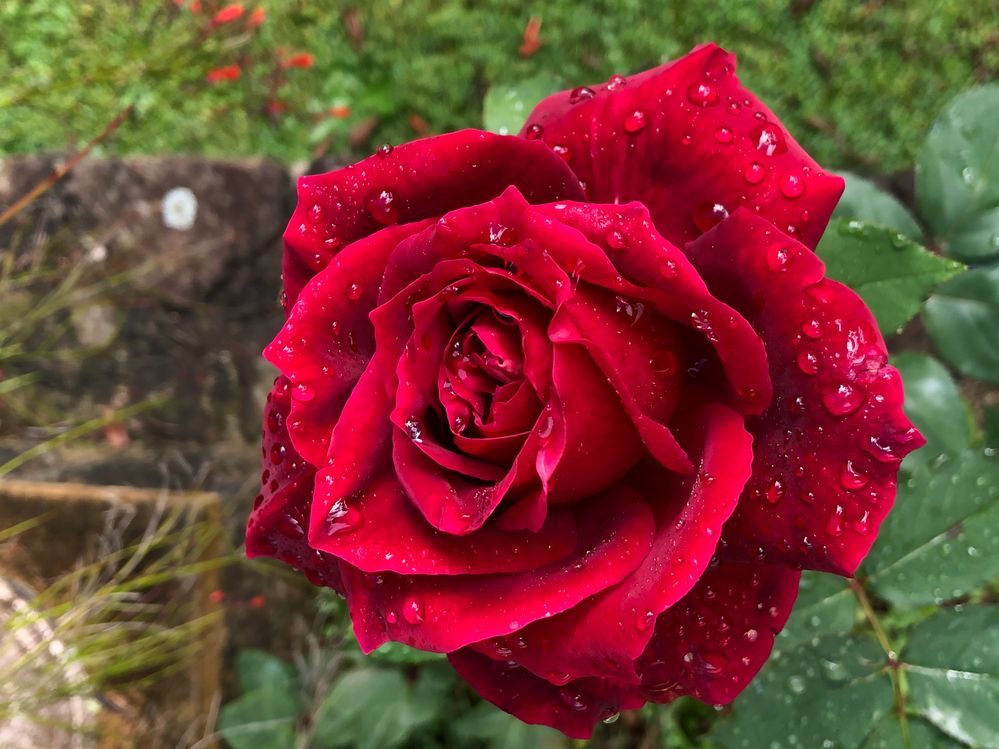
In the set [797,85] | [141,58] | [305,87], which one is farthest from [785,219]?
[141,58]

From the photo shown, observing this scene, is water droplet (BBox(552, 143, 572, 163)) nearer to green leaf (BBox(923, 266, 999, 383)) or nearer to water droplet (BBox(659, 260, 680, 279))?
water droplet (BBox(659, 260, 680, 279))

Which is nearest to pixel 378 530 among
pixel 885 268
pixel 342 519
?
pixel 342 519

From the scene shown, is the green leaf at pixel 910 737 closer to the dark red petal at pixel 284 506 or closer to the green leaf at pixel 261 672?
the dark red petal at pixel 284 506

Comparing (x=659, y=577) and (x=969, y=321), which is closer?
(x=659, y=577)

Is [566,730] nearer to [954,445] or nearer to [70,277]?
[954,445]

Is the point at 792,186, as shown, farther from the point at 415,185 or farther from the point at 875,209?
the point at 875,209

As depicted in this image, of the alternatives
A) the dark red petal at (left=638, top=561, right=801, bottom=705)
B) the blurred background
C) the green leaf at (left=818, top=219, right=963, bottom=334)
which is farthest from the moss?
the dark red petal at (left=638, top=561, right=801, bottom=705)
